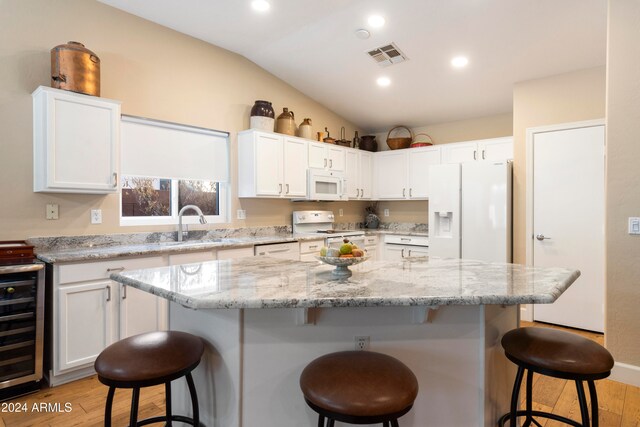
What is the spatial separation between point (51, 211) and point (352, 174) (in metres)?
3.61

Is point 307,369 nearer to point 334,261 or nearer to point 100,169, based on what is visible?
point 334,261

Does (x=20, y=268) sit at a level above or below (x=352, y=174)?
below

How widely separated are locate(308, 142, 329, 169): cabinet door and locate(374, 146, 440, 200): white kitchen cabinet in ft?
3.67

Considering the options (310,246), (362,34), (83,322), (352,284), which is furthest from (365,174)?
(352,284)

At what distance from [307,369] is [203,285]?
537 millimetres

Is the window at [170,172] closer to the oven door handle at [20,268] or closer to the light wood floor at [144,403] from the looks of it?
the oven door handle at [20,268]

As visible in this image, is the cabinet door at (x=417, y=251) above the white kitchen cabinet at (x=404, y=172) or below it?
below

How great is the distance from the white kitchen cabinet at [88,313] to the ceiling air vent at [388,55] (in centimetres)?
298

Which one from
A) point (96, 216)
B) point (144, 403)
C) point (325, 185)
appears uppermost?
point (325, 185)

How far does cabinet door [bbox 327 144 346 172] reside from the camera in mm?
5000

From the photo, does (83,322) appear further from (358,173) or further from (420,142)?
(420,142)

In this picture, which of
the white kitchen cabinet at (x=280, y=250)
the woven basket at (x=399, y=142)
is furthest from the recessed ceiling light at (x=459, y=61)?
the white kitchen cabinet at (x=280, y=250)

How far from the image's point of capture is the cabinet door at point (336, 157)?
5000mm

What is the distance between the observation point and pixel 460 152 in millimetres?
4836
